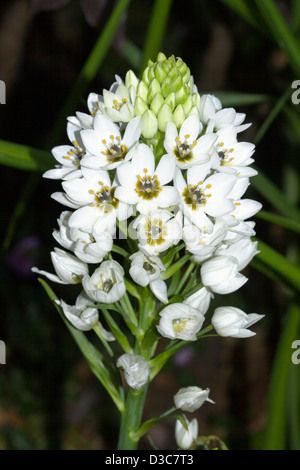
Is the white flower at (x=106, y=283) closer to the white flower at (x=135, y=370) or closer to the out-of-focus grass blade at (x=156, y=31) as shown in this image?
the white flower at (x=135, y=370)


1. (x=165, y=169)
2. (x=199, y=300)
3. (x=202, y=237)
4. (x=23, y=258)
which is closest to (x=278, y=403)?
(x=199, y=300)

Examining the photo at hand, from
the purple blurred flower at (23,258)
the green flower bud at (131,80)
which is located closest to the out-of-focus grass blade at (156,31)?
the green flower bud at (131,80)

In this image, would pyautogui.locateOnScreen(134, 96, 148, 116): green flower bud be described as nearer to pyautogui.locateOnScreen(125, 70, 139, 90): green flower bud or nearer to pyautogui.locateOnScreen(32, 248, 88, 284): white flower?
pyautogui.locateOnScreen(125, 70, 139, 90): green flower bud

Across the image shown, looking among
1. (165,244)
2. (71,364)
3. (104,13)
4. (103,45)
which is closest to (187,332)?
(165,244)

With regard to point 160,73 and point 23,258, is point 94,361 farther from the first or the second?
point 23,258

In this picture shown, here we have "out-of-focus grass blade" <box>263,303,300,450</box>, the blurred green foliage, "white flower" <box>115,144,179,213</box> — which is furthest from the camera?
the blurred green foliage

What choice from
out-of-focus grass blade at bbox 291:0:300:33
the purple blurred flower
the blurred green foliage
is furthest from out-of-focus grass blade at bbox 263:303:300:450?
the purple blurred flower
